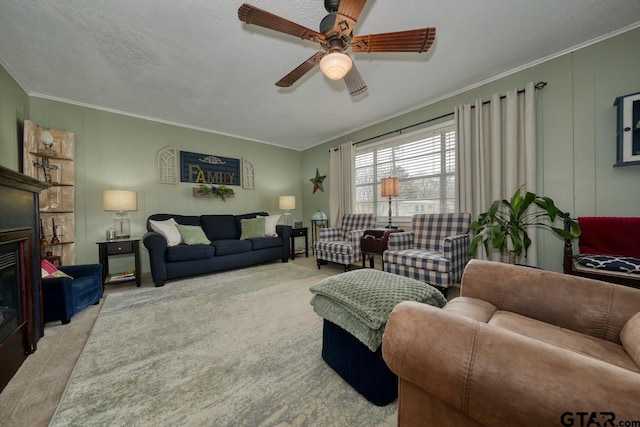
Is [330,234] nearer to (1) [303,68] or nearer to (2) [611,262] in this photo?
(1) [303,68]

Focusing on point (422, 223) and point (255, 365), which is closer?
point (255, 365)

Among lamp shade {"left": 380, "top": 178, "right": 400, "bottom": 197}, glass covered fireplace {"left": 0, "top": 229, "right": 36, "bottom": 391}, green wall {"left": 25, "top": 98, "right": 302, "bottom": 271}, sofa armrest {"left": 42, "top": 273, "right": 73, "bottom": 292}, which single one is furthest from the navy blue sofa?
lamp shade {"left": 380, "top": 178, "right": 400, "bottom": 197}

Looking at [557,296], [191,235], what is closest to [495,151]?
[557,296]

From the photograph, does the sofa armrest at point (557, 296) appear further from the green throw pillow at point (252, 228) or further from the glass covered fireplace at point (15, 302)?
the green throw pillow at point (252, 228)

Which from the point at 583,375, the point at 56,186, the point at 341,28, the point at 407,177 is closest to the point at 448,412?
the point at 583,375

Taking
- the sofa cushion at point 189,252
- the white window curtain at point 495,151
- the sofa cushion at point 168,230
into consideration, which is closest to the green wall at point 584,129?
the white window curtain at point 495,151

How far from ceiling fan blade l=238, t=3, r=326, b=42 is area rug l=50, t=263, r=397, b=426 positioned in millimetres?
2078

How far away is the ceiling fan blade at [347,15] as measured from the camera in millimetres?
1297

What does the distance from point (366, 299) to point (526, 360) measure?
712mm

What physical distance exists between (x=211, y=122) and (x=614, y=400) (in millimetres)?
4734

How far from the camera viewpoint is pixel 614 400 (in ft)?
1.35

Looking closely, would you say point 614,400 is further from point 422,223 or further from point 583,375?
point 422,223

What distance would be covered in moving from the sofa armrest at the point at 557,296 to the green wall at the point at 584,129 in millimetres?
1854

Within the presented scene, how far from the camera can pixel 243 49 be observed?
7.32ft
